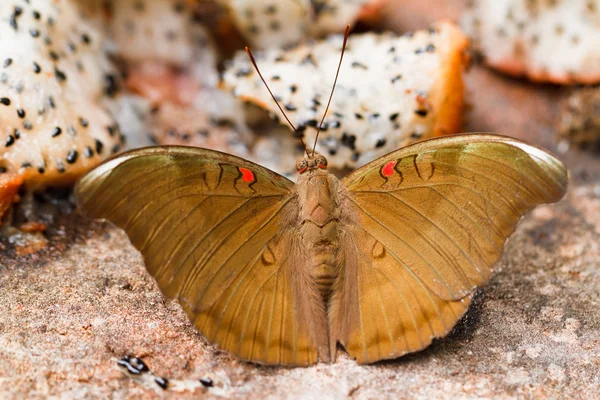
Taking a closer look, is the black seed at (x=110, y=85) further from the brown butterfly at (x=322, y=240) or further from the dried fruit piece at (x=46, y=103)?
the brown butterfly at (x=322, y=240)

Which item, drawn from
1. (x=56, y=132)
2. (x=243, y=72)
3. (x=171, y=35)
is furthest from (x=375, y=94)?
(x=56, y=132)

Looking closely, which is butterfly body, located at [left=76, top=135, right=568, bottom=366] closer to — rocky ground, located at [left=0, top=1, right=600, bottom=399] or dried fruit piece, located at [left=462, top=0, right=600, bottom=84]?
rocky ground, located at [left=0, top=1, right=600, bottom=399]

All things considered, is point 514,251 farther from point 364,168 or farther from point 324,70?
point 324,70

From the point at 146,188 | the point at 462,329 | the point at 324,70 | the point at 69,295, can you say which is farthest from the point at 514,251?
the point at 69,295

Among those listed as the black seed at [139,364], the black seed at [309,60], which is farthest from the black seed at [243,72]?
the black seed at [139,364]

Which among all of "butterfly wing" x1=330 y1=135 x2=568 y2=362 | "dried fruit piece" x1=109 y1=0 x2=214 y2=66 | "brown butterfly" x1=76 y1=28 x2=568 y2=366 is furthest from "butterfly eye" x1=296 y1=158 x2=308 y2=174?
"dried fruit piece" x1=109 y1=0 x2=214 y2=66

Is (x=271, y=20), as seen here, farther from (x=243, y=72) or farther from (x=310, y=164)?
(x=310, y=164)
